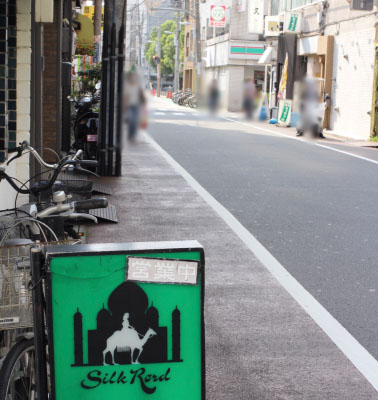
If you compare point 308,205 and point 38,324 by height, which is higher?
point 38,324

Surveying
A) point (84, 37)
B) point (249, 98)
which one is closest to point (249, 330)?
point (249, 98)

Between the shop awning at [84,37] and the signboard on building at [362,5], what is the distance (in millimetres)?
13956

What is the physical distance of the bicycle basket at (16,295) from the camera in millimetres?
2928

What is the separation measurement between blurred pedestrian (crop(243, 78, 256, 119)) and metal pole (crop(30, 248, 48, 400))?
1540 mm

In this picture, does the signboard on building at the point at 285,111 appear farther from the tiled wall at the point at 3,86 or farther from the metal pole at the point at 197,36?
the tiled wall at the point at 3,86

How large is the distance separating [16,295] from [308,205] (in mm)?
8480

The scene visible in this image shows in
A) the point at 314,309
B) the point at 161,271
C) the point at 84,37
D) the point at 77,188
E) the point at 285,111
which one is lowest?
the point at 314,309

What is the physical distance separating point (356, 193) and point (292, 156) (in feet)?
19.4

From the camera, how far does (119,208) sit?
33.8 feet

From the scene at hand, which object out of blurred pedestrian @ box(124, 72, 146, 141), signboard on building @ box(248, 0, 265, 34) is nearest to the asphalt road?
blurred pedestrian @ box(124, 72, 146, 141)

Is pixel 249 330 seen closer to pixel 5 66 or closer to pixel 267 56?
pixel 5 66

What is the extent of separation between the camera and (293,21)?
1.97 meters

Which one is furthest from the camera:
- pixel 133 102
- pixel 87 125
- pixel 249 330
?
pixel 87 125

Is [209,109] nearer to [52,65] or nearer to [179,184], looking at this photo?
[52,65]
